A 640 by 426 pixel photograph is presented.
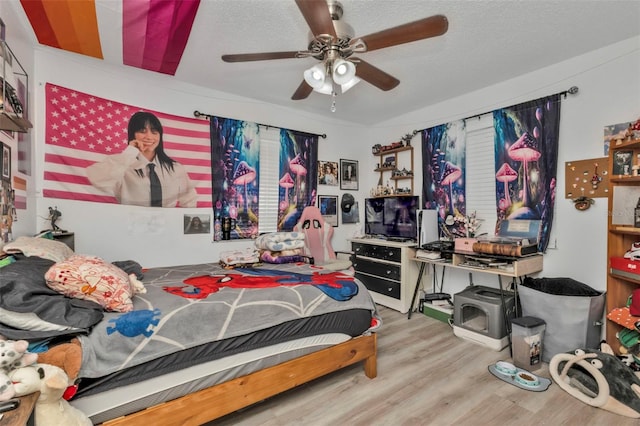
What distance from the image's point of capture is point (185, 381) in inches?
58.9

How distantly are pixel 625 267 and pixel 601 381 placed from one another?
829 mm

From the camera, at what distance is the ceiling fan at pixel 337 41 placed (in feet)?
5.02

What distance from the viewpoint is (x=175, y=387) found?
147 centimetres

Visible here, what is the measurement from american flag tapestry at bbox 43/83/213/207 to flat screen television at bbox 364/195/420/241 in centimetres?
224

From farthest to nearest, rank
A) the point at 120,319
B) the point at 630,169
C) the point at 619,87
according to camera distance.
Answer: the point at 619,87 < the point at 630,169 < the point at 120,319

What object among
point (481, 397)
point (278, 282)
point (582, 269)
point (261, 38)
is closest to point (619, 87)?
point (582, 269)

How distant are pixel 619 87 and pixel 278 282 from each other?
10.3ft

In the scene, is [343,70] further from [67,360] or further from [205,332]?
[67,360]

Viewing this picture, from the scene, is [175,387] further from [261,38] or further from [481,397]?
[261,38]

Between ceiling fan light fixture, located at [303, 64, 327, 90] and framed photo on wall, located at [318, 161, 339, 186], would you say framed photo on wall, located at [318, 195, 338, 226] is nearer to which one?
framed photo on wall, located at [318, 161, 339, 186]

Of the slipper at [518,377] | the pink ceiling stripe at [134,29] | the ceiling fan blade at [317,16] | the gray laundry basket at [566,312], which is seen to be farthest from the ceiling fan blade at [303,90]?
the slipper at [518,377]

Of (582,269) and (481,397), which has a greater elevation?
(582,269)

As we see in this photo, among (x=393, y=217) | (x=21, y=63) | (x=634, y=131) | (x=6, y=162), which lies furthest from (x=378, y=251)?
(x=21, y=63)

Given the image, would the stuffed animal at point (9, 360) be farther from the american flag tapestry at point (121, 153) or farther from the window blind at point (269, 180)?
the window blind at point (269, 180)
